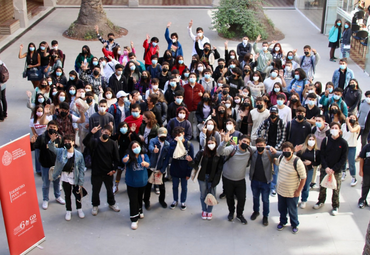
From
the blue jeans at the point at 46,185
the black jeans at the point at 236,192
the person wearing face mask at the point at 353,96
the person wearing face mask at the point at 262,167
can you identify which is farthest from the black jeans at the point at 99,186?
the person wearing face mask at the point at 353,96

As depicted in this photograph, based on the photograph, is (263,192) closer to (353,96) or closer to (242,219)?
(242,219)

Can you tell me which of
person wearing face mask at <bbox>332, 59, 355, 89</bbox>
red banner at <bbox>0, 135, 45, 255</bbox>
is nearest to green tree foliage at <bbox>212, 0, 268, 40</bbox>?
person wearing face mask at <bbox>332, 59, 355, 89</bbox>

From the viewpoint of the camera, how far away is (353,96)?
36.6 ft

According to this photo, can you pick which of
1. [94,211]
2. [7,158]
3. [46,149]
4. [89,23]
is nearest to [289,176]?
[94,211]

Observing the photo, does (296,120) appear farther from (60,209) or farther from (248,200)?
(60,209)

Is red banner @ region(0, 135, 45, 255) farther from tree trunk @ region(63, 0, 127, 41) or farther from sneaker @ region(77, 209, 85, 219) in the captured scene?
tree trunk @ region(63, 0, 127, 41)

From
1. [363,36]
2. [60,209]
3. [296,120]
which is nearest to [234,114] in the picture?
[296,120]

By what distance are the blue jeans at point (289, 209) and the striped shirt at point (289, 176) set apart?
0.16m

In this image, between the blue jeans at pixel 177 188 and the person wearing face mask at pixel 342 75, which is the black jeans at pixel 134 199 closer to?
the blue jeans at pixel 177 188

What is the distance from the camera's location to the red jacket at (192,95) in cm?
1157

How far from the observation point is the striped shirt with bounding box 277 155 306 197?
26.2ft

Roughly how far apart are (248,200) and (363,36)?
35.2ft

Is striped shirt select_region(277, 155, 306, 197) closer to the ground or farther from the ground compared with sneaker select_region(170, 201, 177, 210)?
farther from the ground

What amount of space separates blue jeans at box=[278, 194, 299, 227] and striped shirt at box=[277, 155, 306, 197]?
0.51 ft
